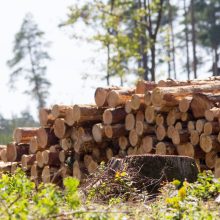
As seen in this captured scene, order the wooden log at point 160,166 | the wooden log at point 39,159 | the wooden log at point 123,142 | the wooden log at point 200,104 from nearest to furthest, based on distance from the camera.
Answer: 1. the wooden log at point 160,166
2. the wooden log at point 200,104
3. the wooden log at point 123,142
4. the wooden log at point 39,159

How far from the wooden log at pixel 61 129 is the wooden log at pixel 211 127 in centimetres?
298

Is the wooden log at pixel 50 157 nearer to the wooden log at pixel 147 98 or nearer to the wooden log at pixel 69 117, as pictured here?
the wooden log at pixel 69 117

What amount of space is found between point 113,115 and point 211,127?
6.20 feet

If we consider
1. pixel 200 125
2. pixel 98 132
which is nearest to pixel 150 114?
pixel 200 125

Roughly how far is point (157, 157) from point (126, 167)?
0.43 meters

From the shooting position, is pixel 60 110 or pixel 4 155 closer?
pixel 60 110

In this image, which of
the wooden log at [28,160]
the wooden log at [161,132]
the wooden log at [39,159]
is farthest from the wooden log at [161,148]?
the wooden log at [28,160]

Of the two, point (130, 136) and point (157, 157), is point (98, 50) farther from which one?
point (157, 157)

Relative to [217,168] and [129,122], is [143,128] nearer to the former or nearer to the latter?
[129,122]

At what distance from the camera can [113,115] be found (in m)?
10.9

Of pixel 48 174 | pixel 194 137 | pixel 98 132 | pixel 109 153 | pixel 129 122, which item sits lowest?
pixel 48 174

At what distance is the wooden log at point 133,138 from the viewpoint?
1082 centimetres

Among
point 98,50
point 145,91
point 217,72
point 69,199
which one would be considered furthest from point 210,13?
point 69,199

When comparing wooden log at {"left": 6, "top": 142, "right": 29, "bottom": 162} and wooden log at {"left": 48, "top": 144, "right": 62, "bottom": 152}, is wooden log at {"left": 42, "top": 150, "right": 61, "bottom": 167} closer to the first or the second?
wooden log at {"left": 48, "top": 144, "right": 62, "bottom": 152}
